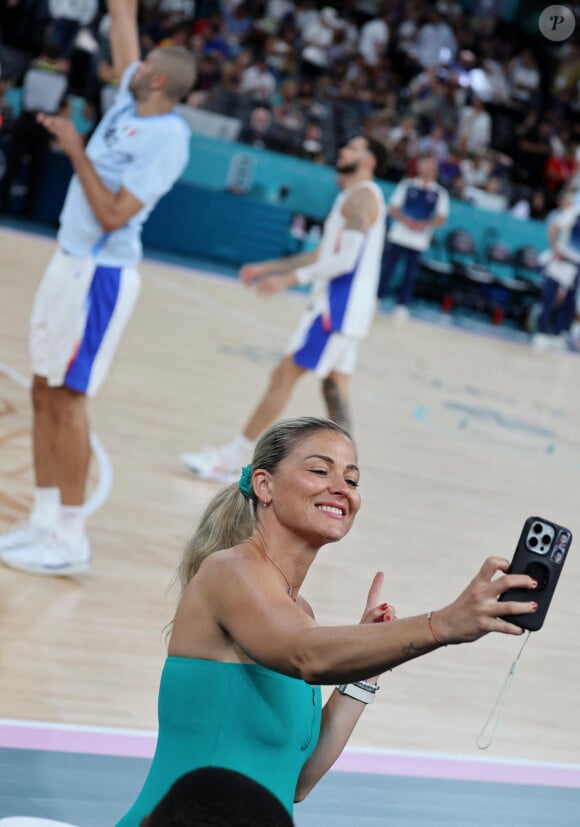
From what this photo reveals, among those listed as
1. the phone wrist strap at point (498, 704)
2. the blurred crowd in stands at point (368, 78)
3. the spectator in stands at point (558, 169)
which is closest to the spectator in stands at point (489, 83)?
the blurred crowd in stands at point (368, 78)

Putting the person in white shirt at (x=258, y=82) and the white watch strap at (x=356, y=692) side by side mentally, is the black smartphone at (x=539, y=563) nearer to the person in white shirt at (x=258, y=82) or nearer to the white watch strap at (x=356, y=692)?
the white watch strap at (x=356, y=692)

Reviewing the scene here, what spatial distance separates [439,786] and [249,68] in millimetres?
16058

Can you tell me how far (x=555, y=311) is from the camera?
61.4 ft

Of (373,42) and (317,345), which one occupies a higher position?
(317,345)

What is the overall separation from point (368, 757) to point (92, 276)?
1.99 metres

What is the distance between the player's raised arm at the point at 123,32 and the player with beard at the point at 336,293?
185cm

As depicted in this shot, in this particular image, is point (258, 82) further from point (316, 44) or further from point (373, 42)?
point (373, 42)

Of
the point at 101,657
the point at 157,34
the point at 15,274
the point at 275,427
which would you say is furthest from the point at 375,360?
the point at 275,427

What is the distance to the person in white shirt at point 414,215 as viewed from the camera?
16.8m

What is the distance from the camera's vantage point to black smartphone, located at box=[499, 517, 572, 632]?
2.10 m

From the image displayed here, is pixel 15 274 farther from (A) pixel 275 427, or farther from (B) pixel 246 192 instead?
(A) pixel 275 427

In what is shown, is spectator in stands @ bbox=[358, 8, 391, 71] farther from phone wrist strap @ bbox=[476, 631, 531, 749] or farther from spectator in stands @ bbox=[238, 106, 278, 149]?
phone wrist strap @ bbox=[476, 631, 531, 749]

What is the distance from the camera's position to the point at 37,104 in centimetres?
1584

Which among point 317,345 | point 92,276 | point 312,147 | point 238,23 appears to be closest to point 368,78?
point 238,23
